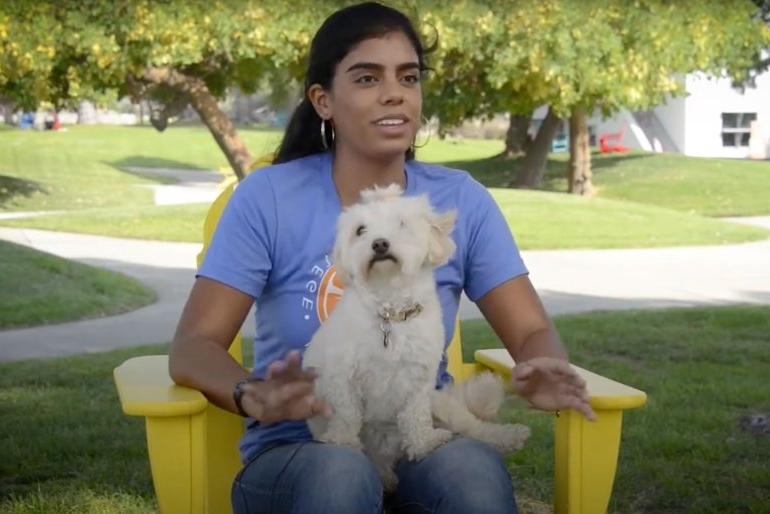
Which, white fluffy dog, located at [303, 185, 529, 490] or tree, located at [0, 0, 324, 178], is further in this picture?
tree, located at [0, 0, 324, 178]

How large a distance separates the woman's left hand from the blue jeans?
0.18m

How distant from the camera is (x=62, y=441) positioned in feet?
18.2

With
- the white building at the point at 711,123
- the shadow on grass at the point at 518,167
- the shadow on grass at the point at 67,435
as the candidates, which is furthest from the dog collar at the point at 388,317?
the white building at the point at 711,123

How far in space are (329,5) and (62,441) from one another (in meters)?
9.86

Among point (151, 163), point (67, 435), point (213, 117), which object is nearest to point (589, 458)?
point (67, 435)

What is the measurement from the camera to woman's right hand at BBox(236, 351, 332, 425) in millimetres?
2561

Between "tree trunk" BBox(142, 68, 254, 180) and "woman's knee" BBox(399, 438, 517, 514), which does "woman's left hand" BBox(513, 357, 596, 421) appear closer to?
"woman's knee" BBox(399, 438, 517, 514)

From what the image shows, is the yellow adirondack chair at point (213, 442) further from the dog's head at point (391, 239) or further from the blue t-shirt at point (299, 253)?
the dog's head at point (391, 239)

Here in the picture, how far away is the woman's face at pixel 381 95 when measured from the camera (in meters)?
3.15

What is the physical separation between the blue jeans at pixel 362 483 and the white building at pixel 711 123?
103 feet

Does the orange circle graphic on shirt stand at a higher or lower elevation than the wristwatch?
higher

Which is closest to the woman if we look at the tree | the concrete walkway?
the concrete walkway

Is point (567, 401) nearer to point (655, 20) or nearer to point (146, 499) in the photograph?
point (146, 499)

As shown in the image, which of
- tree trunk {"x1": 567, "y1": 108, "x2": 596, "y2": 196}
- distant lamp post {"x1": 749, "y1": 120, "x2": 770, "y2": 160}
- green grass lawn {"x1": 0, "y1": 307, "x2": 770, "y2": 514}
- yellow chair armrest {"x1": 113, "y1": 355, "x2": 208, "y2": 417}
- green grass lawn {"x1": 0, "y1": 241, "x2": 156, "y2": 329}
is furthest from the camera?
distant lamp post {"x1": 749, "y1": 120, "x2": 770, "y2": 160}
